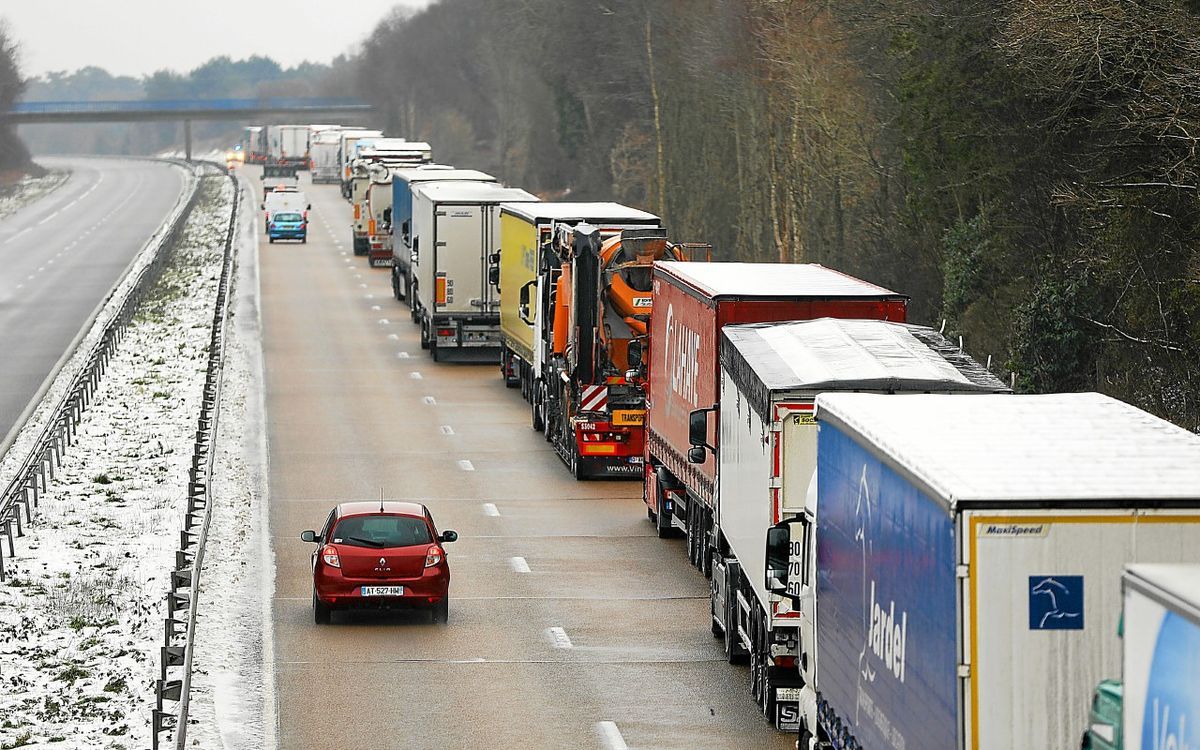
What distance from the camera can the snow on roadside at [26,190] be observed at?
130000 mm

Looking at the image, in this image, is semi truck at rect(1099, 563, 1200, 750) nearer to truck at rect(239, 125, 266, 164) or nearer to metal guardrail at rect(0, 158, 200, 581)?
metal guardrail at rect(0, 158, 200, 581)

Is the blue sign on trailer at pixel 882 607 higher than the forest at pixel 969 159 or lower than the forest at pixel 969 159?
lower

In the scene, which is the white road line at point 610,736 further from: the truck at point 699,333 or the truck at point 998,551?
the truck at point 998,551

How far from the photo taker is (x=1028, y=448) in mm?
10227

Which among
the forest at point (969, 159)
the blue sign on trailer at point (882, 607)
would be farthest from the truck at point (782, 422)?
the forest at point (969, 159)

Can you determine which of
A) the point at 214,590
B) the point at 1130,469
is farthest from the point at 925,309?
the point at 1130,469

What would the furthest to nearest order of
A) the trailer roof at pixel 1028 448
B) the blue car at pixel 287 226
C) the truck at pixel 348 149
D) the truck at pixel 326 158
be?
the truck at pixel 326 158
the truck at pixel 348 149
the blue car at pixel 287 226
the trailer roof at pixel 1028 448

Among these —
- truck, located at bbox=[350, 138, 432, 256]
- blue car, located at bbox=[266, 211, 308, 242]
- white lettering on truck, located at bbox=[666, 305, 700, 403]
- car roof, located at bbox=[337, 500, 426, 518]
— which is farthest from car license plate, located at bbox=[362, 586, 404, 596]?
blue car, located at bbox=[266, 211, 308, 242]

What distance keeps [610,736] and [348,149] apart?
358 feet

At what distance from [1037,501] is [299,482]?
21456 millimetres

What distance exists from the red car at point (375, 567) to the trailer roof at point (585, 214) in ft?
43.4

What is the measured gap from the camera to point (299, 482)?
97.0 feet

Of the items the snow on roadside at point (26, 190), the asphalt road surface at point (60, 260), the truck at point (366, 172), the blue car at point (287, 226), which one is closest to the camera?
the asphalt road surface at point (60, 260)

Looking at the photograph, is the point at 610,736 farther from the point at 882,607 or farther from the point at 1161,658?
the point at 1161,658
